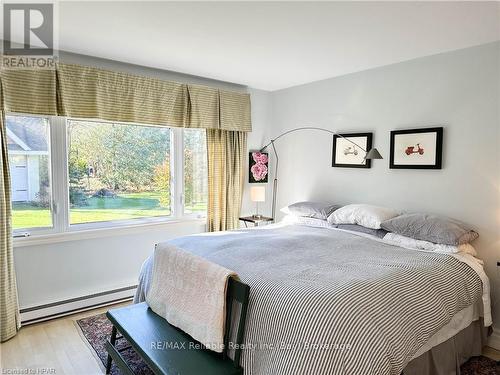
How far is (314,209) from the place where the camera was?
3.68 meters

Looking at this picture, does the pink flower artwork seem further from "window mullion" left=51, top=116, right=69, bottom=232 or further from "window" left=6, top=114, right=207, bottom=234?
"window mullion" left=51, top=116, right=69, bottom=232

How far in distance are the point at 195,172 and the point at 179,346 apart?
8.13 feet

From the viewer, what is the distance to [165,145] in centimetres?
390

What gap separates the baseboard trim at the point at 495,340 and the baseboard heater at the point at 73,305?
3322 millimetres

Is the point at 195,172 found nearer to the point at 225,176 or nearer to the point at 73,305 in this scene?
the point at 225,176

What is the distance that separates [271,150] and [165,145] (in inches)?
59.6

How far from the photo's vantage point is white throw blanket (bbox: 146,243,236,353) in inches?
72.4

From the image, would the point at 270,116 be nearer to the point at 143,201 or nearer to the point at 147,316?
the point at 143,201

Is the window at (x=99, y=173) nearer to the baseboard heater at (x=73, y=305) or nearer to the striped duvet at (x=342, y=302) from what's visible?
the baseboard heater at (x=73, y=305)

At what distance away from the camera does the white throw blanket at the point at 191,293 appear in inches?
72.4

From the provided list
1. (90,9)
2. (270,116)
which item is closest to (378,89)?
(270,116)

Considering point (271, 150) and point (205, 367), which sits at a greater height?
point (271, 150)

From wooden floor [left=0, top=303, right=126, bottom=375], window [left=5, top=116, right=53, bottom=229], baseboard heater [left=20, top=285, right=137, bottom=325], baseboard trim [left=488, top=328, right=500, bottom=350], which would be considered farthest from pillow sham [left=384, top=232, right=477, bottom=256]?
window [left=5, top=116, right=53, bottom=229]

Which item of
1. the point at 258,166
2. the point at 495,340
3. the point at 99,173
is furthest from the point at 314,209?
the point at 99,173
